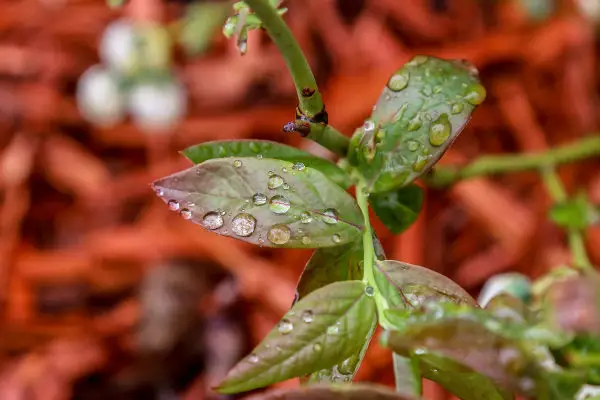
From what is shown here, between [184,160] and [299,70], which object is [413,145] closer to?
[299,70]

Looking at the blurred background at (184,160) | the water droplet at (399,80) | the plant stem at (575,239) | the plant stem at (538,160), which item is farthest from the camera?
the blurred background at (184,160)

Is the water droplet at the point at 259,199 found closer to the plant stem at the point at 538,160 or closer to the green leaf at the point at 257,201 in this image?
the green leaf at the point at 257,201

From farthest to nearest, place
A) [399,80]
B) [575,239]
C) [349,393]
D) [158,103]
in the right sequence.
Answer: [158,103] < [575,239] < [399,80] < [349,393]

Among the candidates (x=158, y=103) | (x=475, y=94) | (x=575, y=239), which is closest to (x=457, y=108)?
(x=475, y=94)

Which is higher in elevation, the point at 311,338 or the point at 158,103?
the point at 158,103

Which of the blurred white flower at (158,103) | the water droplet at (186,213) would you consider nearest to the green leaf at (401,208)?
the water droplet at (186,213)

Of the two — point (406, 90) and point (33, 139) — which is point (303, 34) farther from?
point (406, 90)

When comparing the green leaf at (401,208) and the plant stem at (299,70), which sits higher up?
the plant stem at (299,70)
